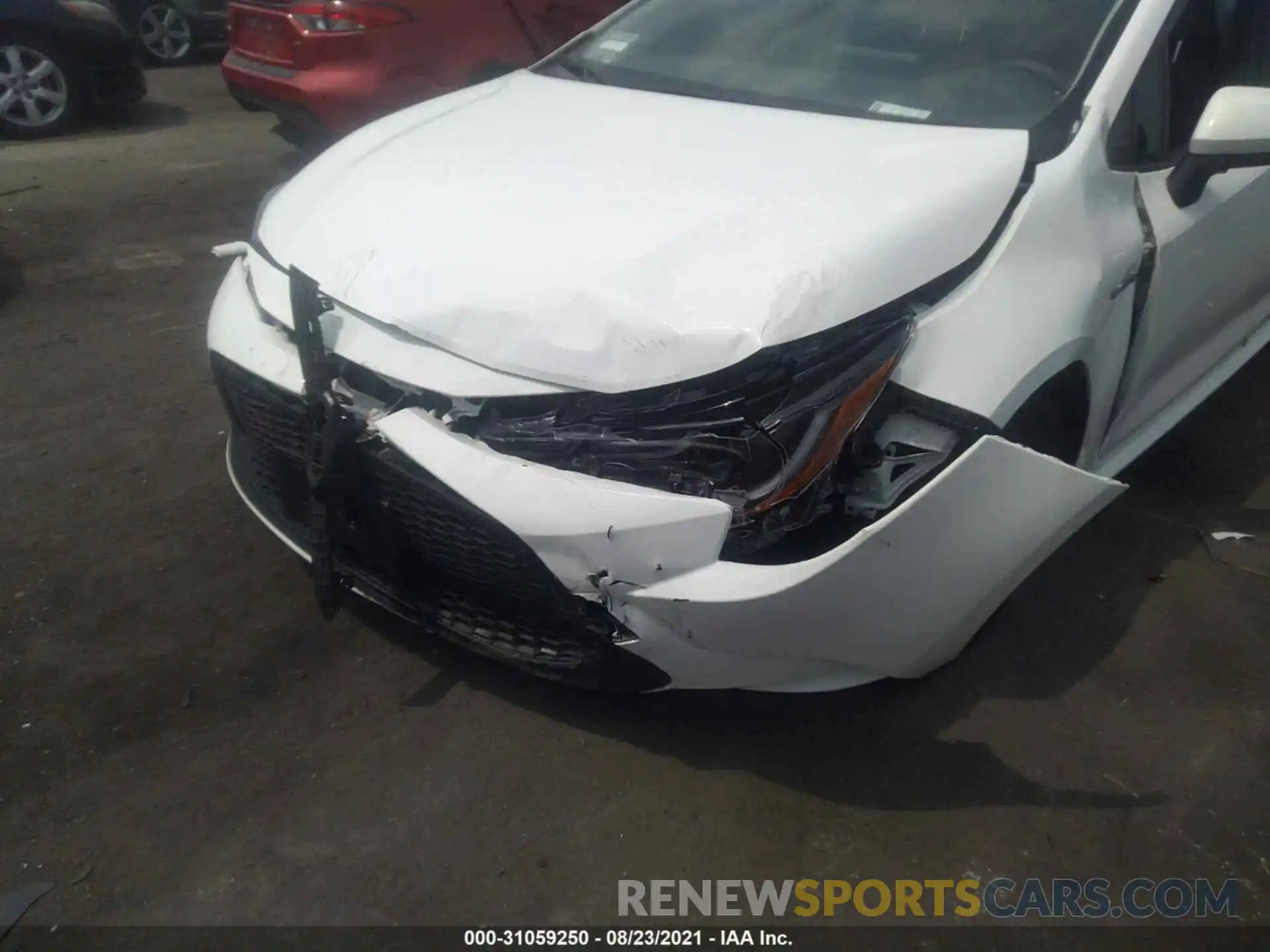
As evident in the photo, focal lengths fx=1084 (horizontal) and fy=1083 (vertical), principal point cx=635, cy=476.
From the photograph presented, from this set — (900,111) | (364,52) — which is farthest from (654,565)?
(364,52)

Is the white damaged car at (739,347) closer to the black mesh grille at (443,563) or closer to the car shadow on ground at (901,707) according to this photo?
the black mesh grille at (443,563)

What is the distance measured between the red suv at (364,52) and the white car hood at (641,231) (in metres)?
3.27

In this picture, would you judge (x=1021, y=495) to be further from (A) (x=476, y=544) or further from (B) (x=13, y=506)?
(B) (x=13, y=506)

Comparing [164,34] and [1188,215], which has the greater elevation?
[1188,215]

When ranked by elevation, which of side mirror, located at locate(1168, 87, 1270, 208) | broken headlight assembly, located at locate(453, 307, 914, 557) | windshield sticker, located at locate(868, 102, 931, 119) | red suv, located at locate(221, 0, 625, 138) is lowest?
red suv, located at locate(221, 0, 625, 138)

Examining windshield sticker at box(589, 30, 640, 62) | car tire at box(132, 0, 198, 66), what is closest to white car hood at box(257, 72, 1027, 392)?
windshield sticker at box(589, 30, 640, 62)

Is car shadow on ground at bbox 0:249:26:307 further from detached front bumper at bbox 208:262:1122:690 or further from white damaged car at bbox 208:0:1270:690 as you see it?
detached front bumper at bbox 208:262:1122:690

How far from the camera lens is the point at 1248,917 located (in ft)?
6.85

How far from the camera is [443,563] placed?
7.30 feet

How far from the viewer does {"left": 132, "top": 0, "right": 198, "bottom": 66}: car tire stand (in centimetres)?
984

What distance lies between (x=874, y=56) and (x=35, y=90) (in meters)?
6.58

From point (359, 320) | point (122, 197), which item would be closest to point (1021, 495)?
point (359, 320)

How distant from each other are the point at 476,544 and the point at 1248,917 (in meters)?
1.66

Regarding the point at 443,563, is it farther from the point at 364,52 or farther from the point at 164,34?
the point at 164,34
